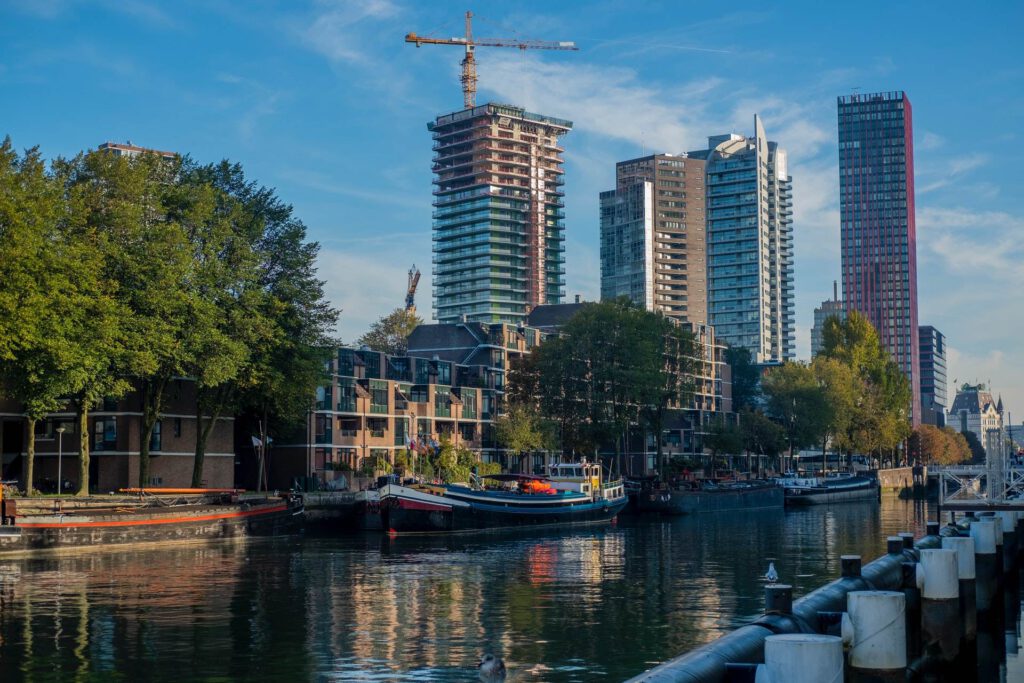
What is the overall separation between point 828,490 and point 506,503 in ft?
214

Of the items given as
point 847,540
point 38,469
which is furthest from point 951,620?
point 38,469

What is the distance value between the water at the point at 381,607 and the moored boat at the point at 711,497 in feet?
129

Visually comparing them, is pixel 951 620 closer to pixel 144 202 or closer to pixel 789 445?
pixel 144 202

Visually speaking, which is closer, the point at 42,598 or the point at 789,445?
the point at 42,598

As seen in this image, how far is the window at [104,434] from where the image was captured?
8212cm

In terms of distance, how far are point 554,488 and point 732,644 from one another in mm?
72706

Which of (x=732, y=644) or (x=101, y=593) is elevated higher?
(x=732, y=644)

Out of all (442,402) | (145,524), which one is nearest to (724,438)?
(442,402)

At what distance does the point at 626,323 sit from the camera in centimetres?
11806

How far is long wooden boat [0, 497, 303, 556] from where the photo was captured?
55875 mm

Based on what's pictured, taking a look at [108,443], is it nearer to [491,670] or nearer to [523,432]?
[523,432]

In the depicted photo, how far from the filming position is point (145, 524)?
6112 centimetres

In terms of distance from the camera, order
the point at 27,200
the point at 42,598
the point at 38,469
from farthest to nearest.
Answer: the point at 38,469, the point at 27,200, the point at 42,598

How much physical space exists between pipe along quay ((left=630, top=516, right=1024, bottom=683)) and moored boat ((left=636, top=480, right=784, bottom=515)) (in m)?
A: 65.9
